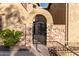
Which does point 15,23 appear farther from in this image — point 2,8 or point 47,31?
point 47,31

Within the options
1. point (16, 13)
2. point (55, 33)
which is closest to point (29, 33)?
point (16, 13)

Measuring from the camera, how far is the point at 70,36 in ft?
26.1

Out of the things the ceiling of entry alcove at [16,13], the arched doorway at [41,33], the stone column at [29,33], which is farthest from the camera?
the arched doorway at [41,33]

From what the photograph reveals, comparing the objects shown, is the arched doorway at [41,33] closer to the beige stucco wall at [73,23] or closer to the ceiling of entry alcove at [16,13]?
the ceiling of entry alcove at [16,13]

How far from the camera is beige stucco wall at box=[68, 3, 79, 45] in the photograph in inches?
304

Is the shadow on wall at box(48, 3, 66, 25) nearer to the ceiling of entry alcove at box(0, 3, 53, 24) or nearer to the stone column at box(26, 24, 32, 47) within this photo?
the ceiling of entry alcove at box(0, 3, 53, 24)

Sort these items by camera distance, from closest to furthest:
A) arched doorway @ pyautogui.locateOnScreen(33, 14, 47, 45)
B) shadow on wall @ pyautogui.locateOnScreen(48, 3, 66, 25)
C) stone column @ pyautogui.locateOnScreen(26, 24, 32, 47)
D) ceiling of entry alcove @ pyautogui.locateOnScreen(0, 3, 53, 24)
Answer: stone column @ pyautogui.locateOnScreen(26, 24, 32, 47)
ceiling of entry alcove @ pyautogui.locateOnScreen(0, 3, 53, 24)
arched doorway @ pyautogui.locateOnScreen(33, 14, 47, 45)
shadow on wall @ pyautogui.locateOnScreen(48, 3, 66, 25)

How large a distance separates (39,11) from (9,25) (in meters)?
1.33

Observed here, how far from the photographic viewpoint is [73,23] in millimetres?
7789

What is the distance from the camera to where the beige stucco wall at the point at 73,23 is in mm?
7720

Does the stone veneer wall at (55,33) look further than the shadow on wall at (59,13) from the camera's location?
No

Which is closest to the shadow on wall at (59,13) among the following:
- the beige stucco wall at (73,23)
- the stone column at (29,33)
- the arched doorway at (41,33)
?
the beige stucco wall at (73,23)

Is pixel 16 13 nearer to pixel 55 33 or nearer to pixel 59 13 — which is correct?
pixel 55 33

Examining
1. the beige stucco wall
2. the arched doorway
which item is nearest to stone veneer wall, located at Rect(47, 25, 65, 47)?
the arched doorway
